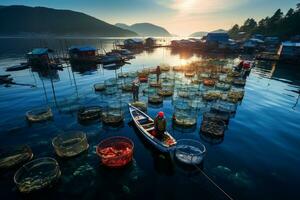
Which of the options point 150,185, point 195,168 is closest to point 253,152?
point 195,168

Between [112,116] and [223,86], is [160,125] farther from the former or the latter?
[223,86]

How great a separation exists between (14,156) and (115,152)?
27.0 feet

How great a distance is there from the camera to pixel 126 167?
13102 millimetres

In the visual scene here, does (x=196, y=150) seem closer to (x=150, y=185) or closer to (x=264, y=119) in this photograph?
(x=150, y=185)

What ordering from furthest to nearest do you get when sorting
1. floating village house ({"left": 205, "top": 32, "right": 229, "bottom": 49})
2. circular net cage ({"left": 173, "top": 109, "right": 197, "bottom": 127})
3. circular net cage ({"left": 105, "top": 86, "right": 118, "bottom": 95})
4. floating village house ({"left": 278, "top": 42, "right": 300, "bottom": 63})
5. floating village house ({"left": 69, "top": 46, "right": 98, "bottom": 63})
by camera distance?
floating village house ({"left": 205, "top": 32, "right": 229, "bottom": 49}), floating village house ({"left": 69, "top": 46, "right": 98, "bottom": 63}), floating village house ({"left": 278, "top": 42, "right": 300, "bottom": 63}), circular net cage ({"left": 105, "top": 86, "right": 118, "bottom": 95}), circular net cage ({"left": 173, "top": 109, "right": 197, "bottom": 127})

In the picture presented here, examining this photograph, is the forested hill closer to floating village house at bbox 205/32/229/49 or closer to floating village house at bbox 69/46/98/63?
floating village house at bbox 205/32/229/49

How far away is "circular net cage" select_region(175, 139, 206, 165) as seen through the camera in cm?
1291

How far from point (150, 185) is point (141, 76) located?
26078 millimetres

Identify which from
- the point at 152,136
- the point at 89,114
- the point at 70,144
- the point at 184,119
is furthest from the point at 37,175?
the point at 184,119

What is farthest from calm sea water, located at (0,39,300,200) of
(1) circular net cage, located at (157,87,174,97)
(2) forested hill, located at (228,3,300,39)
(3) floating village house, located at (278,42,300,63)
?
(2) forested hill, located at (228,3,300,39)

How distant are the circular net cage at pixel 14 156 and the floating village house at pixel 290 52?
76281mm

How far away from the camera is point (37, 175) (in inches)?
468

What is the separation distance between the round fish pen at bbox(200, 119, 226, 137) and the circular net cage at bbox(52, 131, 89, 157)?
11973mm

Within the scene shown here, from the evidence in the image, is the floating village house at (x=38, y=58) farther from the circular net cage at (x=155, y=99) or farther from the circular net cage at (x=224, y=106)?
the circular net cage at (x=224, y=106)
